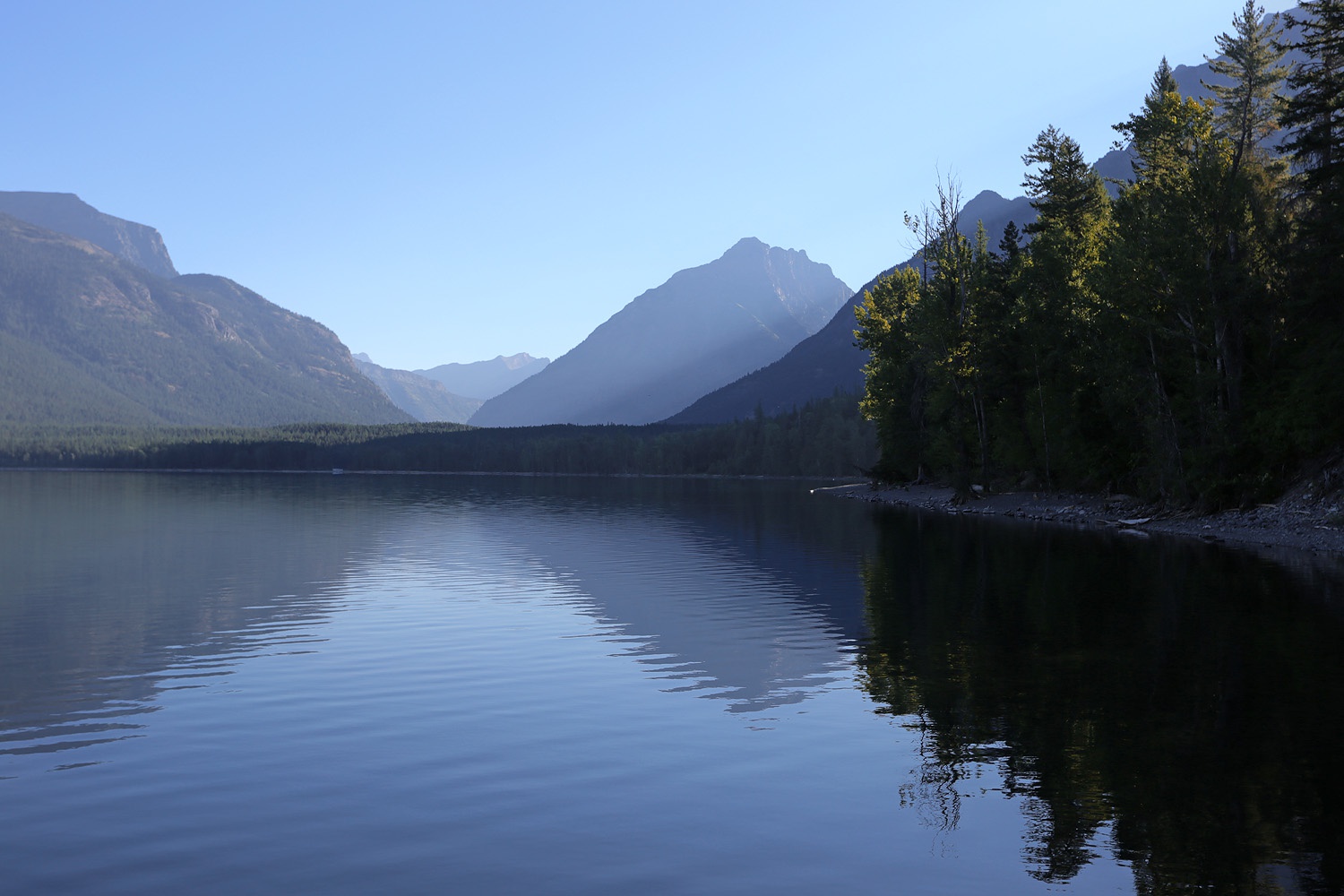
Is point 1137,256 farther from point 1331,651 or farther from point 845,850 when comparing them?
point 845,850

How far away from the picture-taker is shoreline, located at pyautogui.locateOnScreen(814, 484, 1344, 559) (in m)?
50.2

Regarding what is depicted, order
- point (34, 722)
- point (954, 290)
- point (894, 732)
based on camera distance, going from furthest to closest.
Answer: point (954, 290) → point (34, 722) → point (894, 732)

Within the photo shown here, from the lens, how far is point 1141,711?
59.3ft

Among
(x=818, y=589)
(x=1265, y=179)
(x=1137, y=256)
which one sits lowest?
(x=818, y=589)

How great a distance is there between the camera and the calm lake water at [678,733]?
1116cm

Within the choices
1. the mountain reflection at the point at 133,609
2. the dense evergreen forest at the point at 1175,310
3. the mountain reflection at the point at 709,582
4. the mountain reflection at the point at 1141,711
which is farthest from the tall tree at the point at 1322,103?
the mountain reflection at the point at 133,609

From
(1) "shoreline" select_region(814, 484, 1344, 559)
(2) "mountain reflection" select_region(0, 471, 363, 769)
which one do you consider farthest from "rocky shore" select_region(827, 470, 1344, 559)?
(2) "mountain reflection" select_region(0, 471, 363, 769)

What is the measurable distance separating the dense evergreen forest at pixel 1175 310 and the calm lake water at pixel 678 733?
22.3 m

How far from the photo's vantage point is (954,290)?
307 feet

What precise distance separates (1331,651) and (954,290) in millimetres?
73808

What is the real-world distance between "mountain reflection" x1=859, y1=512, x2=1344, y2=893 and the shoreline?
14391mm

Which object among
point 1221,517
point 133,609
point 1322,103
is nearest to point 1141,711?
point 133,609

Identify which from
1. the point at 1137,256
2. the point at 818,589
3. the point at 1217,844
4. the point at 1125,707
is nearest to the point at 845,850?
the point at 1217,844

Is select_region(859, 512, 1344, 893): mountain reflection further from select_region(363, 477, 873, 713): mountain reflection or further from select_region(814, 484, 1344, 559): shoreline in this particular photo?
select_region(814, 484, 1344, 559): shoreline
